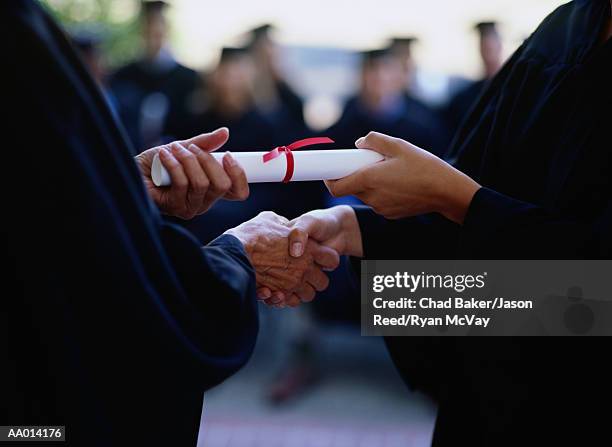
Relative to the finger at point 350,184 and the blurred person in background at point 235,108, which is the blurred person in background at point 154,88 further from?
the finger at point 350,184

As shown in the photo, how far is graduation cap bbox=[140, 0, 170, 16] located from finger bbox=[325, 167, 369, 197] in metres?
6.36

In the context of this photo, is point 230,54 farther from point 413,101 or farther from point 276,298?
point 276,298

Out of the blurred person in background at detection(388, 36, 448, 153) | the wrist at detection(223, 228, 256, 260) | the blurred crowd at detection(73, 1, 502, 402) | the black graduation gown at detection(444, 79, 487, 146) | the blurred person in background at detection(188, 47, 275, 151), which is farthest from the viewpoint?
the black graduation gown at detection(444, 79, 487, 146)

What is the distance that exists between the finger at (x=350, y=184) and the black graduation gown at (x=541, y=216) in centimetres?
27

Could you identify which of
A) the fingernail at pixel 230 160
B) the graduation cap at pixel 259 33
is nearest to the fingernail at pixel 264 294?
the fingernail at pixel 230 160

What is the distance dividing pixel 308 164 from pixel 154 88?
20.0ft

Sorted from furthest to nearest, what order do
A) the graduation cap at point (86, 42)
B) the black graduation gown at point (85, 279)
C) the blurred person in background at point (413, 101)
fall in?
the graduation cap at point (86, 42), the blurred person in background at point (413, 101), the black graduation gown at point (85, 279)

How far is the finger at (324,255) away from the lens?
2.30 m

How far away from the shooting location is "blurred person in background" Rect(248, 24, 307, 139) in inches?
270

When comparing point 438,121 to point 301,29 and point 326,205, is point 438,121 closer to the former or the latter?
point 326,205

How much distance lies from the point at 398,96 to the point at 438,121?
2.24 feet

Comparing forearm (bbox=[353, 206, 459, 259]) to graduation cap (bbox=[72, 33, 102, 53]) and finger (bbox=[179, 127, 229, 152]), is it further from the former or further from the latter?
graduation cap (bbox=[72, 33, 102, 53])

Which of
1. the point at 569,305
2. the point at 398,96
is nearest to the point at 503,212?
the point at 569,305

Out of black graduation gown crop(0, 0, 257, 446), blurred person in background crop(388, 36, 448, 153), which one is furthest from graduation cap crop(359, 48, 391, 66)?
black graduation gown crop(0, 0, 257, 446)
